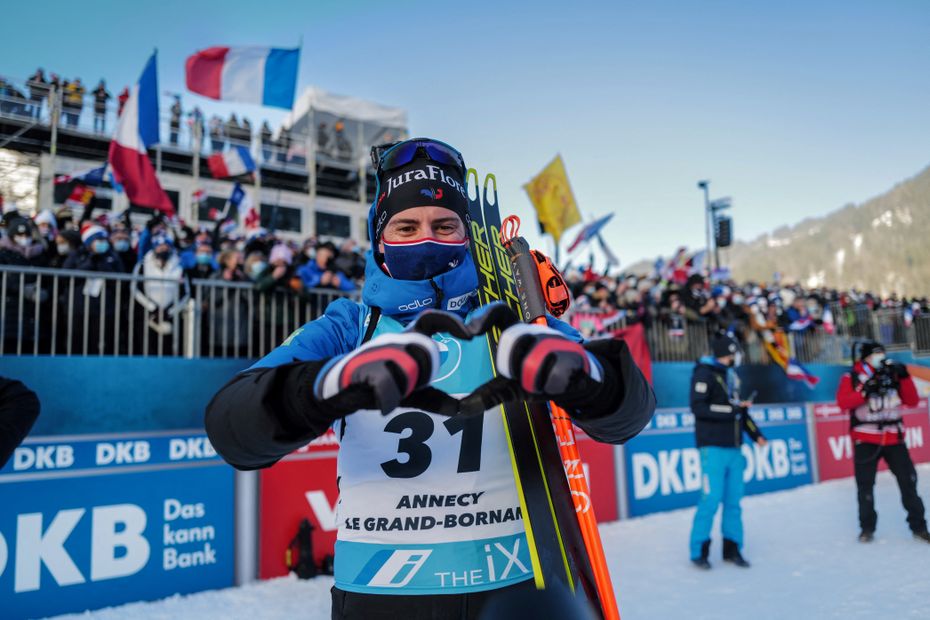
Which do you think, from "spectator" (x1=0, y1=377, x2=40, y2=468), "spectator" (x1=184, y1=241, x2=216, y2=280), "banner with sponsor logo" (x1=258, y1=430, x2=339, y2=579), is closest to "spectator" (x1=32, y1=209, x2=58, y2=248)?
"spectator" (x1=184, y1=241, x2=216, y2=280)

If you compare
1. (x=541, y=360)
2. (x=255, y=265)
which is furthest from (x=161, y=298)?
(x=541, y=360)

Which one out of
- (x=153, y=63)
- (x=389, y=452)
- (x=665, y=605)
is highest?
(x=153, y=63)

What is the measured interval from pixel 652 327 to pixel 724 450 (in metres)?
3.83

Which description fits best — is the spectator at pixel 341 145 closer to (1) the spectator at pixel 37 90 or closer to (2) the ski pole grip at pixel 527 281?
(1) the spectator at pixel 37 90

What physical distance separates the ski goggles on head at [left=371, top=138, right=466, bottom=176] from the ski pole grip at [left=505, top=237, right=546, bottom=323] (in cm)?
36

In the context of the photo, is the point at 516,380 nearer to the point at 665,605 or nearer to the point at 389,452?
the point at 389,452

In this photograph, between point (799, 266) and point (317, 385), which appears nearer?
point (317, 385)

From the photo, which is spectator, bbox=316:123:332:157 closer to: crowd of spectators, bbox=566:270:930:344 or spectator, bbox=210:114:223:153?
spectator, bbox=210:114:223:153

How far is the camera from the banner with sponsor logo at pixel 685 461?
930 centimetres

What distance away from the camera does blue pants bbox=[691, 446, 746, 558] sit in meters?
6.57

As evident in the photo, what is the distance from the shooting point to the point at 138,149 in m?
8.45

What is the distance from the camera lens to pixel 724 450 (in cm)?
675

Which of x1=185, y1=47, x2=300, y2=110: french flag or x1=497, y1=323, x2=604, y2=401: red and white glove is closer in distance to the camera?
x1=497, y1=323, x2=604, y2=401: red and white glove

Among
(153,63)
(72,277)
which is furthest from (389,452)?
(153,63)
